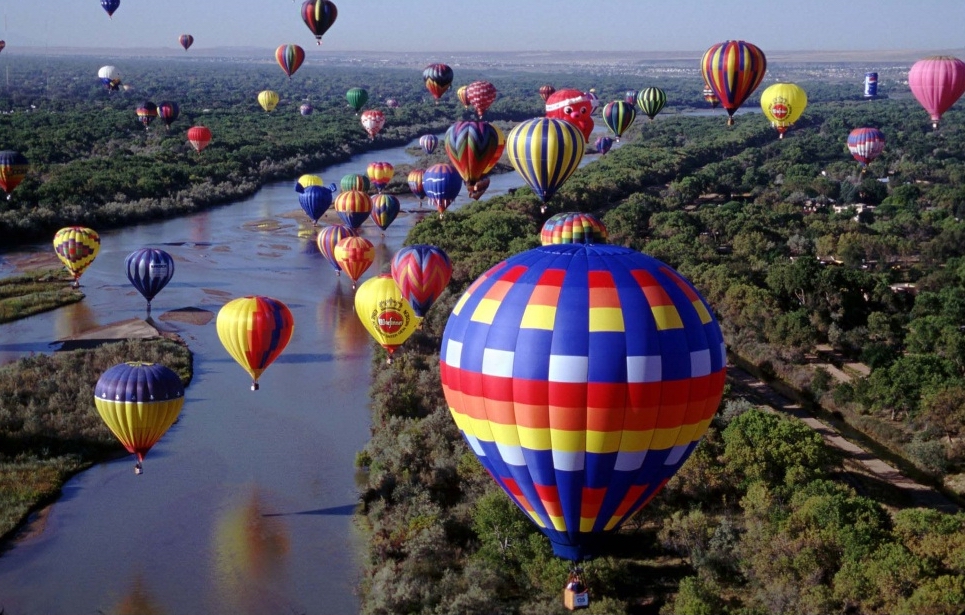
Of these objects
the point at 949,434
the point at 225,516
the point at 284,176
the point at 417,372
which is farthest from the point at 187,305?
the point at 284,176

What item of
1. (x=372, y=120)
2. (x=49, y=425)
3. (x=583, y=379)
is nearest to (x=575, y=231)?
(x=49, y=425)

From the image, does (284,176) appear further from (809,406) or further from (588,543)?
(588,543)

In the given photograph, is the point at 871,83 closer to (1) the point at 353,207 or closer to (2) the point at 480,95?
(2) the point at 480,95

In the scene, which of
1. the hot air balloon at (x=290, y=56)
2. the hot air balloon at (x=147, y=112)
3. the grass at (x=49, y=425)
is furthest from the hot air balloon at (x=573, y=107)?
the hot air balloon at (x=147, y=112)

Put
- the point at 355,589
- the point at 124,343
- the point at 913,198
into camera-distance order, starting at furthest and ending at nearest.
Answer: the point at 913,198 < the point at 124,343 < the point at 355,589

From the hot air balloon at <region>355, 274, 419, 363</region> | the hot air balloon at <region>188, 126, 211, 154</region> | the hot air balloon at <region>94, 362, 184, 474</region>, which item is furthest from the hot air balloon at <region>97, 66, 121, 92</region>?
the hot air balloon at <region>94, 362, 184, 474</region>

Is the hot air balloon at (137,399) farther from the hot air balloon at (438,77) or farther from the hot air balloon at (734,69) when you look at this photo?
the hot air balloon at (438,77)
